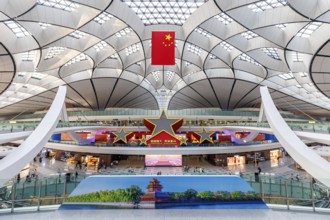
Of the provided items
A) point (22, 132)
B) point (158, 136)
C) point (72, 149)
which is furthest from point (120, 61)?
point (22, 132)

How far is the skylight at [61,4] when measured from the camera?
22.9 meters

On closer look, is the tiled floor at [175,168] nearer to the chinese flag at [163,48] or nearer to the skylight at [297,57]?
the skylight at [297,57]

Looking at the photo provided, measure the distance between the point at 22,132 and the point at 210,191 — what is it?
47.2 feet

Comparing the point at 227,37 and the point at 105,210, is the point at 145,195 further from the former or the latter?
the point at 227,37

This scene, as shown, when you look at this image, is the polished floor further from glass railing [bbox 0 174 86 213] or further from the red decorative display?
the red decorative display

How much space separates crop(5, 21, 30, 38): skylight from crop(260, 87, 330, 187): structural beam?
2578cm

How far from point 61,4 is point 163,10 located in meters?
12.1

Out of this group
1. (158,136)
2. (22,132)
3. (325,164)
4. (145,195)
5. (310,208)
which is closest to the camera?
(310,208)

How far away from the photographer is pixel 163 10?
29.8 metres

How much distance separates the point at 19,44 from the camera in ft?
81.7

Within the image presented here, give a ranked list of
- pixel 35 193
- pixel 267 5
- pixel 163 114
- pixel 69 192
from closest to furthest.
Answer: pixel 35 193 → pixel 69 192 → pixel 267 5 → pixel 163 114

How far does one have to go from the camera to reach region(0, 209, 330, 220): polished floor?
8.90m

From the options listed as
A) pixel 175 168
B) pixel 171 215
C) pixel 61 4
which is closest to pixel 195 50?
pixel 175 168

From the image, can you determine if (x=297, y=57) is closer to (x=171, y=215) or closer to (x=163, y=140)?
(x=163, y=140)
